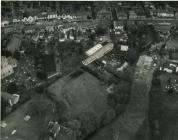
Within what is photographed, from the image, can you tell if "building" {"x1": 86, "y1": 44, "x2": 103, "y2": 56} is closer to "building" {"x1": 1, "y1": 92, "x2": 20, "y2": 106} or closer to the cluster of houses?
the cluster of houses

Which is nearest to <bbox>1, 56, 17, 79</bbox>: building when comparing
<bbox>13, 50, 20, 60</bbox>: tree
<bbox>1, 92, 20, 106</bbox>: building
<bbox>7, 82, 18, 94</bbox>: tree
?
<bbox>13, 50, 20, 60</bbox>: tree

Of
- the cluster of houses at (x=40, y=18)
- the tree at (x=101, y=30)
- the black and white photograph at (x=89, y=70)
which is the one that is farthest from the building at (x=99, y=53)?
the cluster of houses at (x=40, y=18)

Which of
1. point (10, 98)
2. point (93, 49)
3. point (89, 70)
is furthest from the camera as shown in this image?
point (93, 49)

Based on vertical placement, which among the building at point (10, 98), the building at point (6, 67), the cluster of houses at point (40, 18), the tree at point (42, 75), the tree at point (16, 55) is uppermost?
the cluster of houses at point (40, 18)

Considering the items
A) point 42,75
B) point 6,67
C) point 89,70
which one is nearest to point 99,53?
point 89,70

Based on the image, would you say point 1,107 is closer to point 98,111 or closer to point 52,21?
point 98,111

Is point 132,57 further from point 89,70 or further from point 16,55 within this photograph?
point 16,55

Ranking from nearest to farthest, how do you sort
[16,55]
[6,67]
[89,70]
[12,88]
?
[12,88]
[6,67]
[89,70]
[16,55]

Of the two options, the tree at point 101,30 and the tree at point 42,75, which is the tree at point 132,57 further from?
the tree at point 42,75
